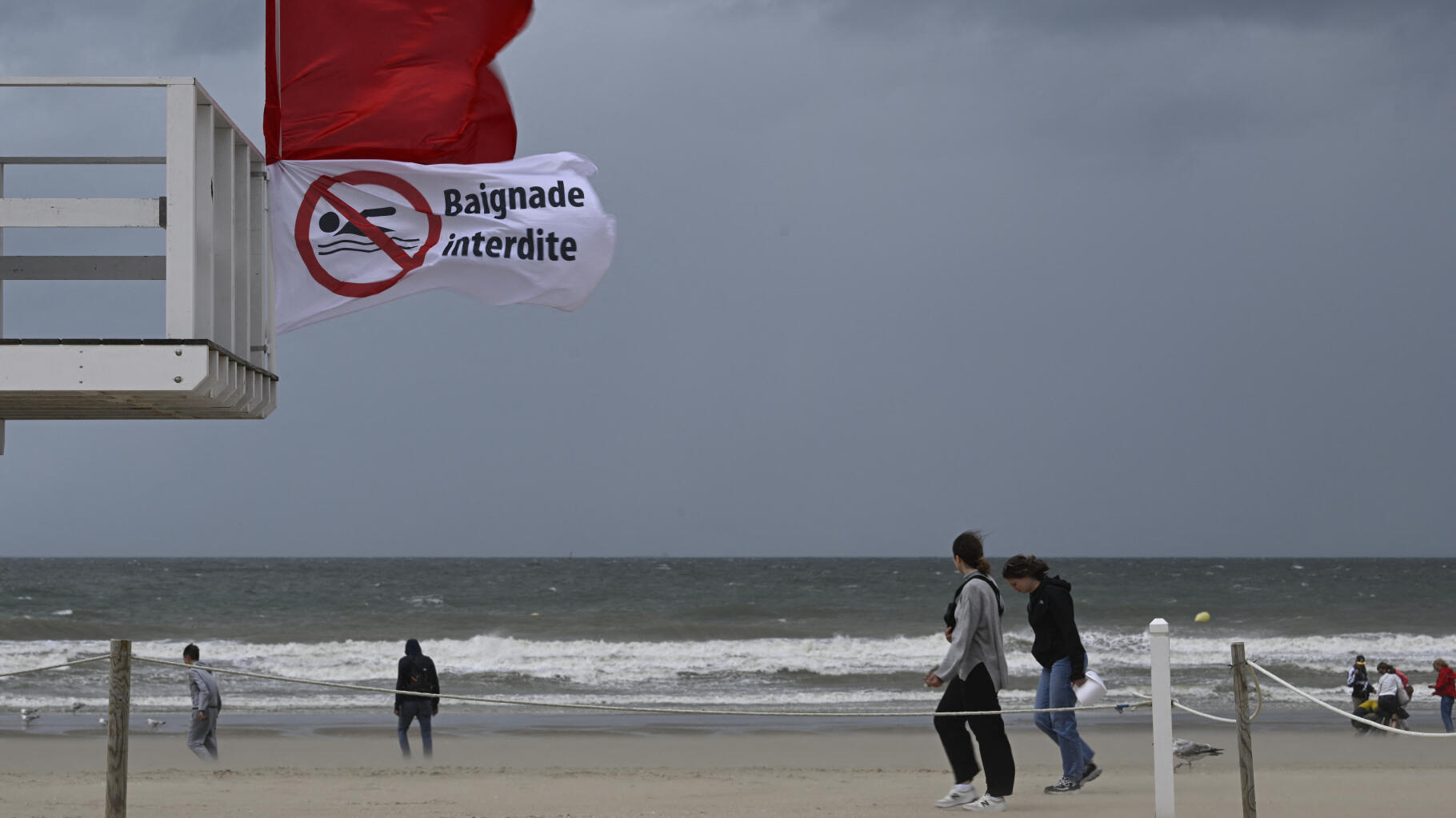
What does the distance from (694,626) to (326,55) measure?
99.5 ft

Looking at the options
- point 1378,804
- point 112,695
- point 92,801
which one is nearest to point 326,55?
point 112,695

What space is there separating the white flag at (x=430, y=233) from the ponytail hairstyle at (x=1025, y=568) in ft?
11.6

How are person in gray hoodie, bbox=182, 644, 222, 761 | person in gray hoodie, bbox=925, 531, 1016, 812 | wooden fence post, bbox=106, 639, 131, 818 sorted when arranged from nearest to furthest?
wooden fence post, bbox=106, 639, 131, 818, person in gray hoodie, bbox=925, 531, 1016, 812, person in gray hoodie, bbox=182, 644, 222, 761

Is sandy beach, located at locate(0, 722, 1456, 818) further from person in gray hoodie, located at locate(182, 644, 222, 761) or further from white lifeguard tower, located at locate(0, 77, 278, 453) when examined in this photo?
white lifeguard tower, located at locate(0, 77, 278, 453)

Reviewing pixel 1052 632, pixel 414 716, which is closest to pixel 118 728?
pixel 1052 632

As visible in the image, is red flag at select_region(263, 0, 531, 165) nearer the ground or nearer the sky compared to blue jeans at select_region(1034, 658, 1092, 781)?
nearer the sky

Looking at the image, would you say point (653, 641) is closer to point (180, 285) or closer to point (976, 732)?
point (976, 732)

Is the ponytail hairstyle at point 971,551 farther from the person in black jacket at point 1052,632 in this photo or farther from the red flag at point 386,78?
the red flag at point 386,78

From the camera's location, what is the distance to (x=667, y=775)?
11.7 metres

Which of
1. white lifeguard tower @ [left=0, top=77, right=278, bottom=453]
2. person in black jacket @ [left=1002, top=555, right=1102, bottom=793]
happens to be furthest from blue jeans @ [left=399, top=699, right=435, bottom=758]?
white lifeguard tower @ [left=0, top=77, right=278, bottom=453]

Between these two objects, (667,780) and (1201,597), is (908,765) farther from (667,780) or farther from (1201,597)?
(1201,597)

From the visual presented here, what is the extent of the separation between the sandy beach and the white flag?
4244 millimetres

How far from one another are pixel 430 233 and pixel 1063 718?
521 cm

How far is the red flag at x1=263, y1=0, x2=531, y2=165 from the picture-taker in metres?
6.08
